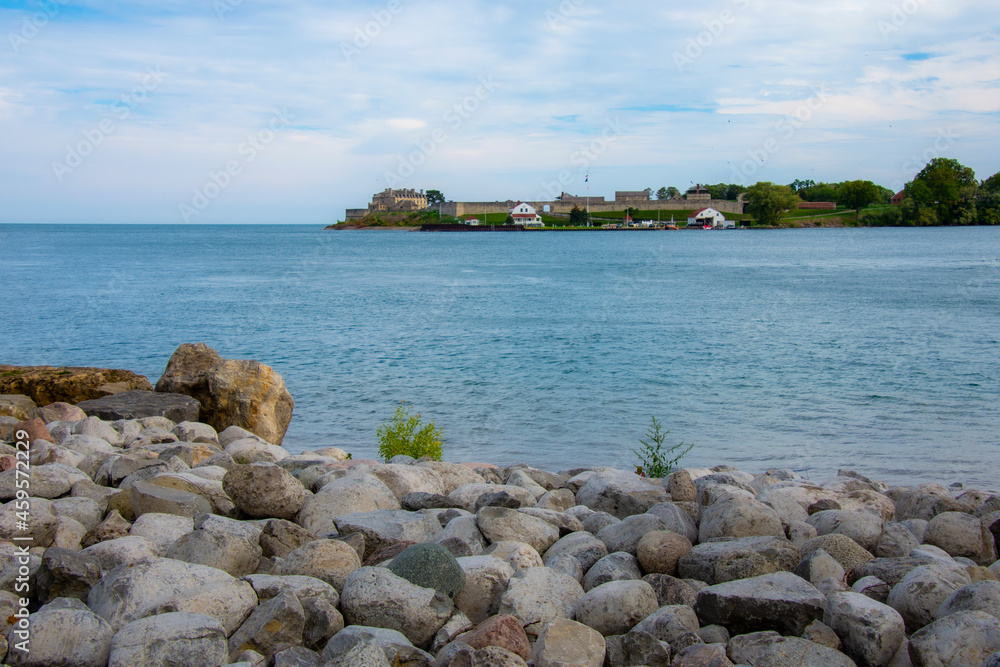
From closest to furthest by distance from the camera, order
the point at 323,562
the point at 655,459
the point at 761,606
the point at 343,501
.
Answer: the point at 761,606 < the point at 323,562 < the point at 343,501 < the point at 655,459

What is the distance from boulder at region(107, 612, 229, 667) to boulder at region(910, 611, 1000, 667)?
12.6 ft

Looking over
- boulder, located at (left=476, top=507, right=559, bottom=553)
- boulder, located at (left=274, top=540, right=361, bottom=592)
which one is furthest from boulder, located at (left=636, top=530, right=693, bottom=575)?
boulder, located at (left=274, top=540, right=361, bottom=592)

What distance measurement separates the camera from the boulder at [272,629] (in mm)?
4176

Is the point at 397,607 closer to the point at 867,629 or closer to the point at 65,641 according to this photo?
the point at 65,641

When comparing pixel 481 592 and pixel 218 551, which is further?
pixel 218 551

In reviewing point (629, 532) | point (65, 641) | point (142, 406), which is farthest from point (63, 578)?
point (142, 406)

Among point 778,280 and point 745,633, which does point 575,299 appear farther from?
point 745,633

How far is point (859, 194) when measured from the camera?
168m

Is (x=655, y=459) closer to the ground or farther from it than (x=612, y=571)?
closer to the ground

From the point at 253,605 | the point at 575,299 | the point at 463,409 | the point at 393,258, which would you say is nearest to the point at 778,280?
the point at 575,299

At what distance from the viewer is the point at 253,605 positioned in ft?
14.9

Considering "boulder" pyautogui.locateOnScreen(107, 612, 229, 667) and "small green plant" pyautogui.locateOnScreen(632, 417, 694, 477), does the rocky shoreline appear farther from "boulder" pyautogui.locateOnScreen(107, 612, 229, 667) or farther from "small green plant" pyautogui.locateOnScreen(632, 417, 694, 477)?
"small green plant" pyautogui.locateOnScreen(632, 417, 694, 477)

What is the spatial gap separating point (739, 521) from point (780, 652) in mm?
1850

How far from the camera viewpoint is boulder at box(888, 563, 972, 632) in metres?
4.32
